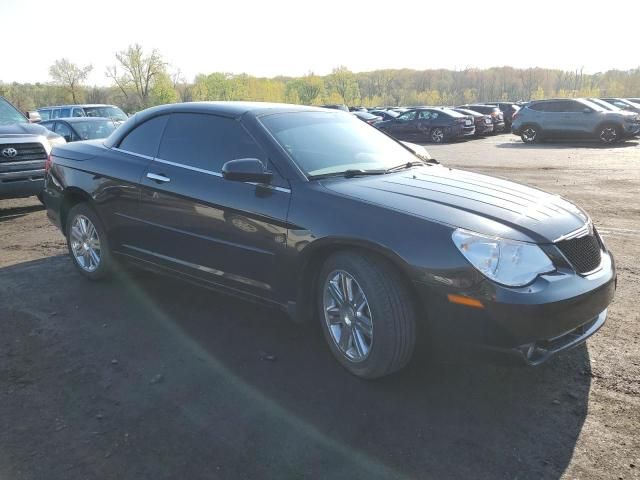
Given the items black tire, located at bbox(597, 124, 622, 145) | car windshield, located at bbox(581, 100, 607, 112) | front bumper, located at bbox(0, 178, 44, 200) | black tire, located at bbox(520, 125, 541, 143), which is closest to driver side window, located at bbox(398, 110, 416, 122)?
black tire, located at bbox(520, 125, 541, 143)

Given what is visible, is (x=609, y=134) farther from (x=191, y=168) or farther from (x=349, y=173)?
(x=191, y=168)

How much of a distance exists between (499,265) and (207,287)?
2.17 meters

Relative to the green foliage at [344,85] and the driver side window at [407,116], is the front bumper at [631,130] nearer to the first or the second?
the driver side window at [407,116]

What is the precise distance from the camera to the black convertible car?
2766mm

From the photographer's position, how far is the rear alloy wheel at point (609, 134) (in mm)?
19656

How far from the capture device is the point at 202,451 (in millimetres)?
2609

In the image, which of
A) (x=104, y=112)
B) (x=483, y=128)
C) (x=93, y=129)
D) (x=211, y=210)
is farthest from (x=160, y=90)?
(x=211, y=210)

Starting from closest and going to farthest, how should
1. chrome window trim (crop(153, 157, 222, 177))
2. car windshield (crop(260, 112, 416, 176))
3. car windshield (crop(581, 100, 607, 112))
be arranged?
car windshield (crop(260, 112, 416, 176)), chrome window trim (crop(153, 157, 222, 177)), car windshield (crop(581, 100, 607, 112))

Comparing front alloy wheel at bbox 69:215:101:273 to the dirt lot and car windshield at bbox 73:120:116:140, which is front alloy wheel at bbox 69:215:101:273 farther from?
car windshield at bbox 73:120:116:140

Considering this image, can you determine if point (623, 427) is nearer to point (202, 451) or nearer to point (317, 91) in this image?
point (202, 451)

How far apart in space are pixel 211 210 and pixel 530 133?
20.3 m

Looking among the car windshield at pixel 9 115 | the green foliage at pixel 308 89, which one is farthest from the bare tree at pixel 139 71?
the car windshield at pixel 9 115

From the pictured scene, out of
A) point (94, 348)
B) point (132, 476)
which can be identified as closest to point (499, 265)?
point (132, 476)

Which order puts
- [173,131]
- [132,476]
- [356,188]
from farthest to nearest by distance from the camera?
[173,131]
[356,188]
[132,476]
